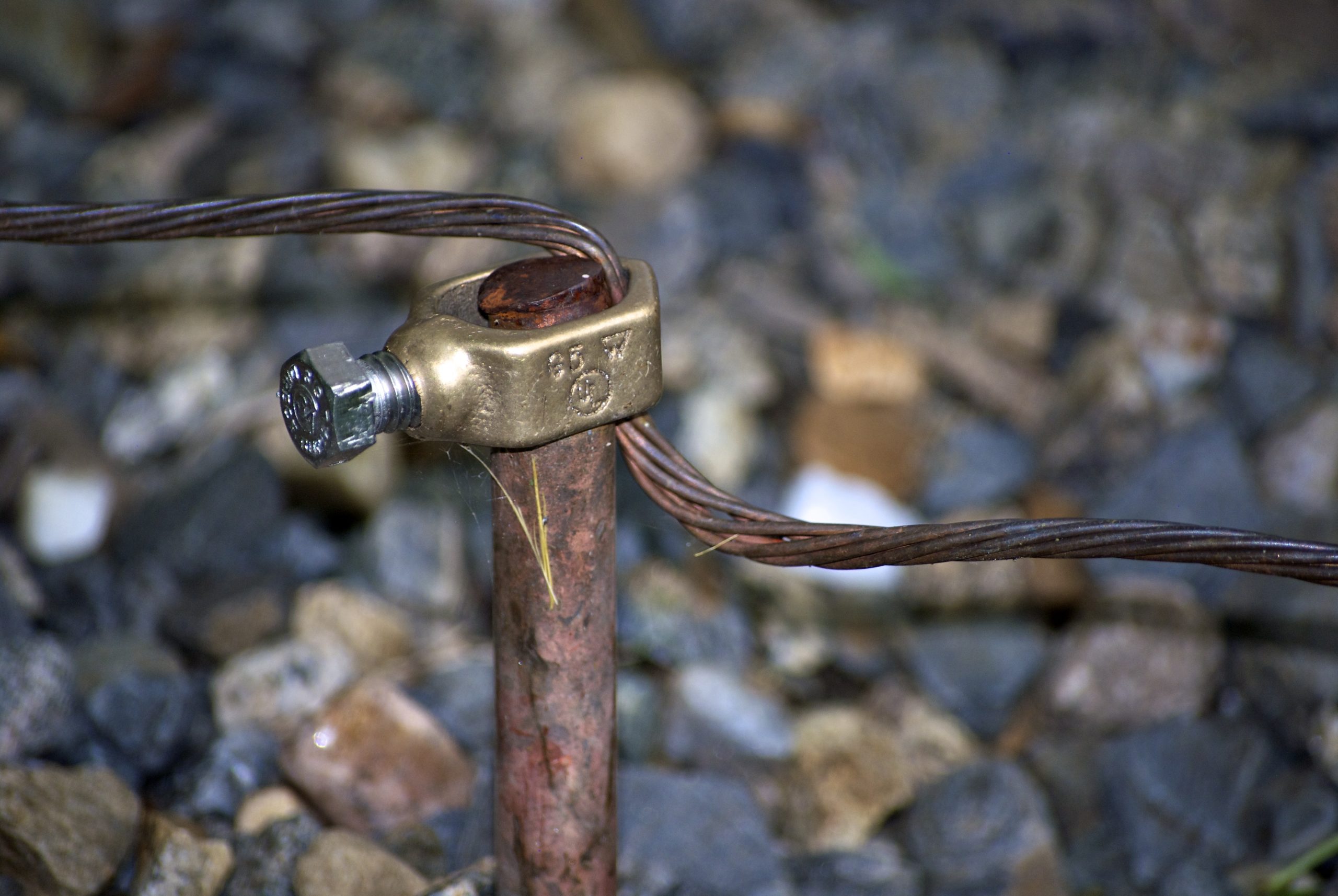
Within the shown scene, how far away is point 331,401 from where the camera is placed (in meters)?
1.03

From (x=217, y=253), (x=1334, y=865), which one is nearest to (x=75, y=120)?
(x=217, y=253)

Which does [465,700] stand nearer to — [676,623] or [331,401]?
[676,623]

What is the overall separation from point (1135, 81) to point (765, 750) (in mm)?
2541

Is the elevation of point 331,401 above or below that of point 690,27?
above

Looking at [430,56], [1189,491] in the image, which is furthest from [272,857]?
[430,56]

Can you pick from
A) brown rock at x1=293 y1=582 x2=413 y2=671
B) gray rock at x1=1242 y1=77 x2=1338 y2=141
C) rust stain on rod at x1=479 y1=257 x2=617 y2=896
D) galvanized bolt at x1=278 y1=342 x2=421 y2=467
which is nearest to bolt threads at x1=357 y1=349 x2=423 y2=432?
galvanized bolt at x1=278 y1=342 x2=421 y2=467

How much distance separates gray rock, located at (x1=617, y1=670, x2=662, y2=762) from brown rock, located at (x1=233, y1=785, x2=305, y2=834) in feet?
1.87

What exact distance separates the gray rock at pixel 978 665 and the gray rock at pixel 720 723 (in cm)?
33

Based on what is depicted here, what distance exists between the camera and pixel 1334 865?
1948 millimetres

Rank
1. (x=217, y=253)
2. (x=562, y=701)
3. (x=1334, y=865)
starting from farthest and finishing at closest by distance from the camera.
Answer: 1. (x=217, y=253)
2. (x=1334, y=865)
3. (x=562, y=701)

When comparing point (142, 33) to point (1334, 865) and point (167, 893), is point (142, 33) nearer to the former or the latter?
point (167, 893)

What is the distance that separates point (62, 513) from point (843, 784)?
1.64 meters

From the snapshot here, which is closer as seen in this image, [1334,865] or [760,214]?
[1334,865]

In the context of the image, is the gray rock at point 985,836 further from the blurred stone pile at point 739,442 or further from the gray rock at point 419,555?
the gray rock at point 419,555
